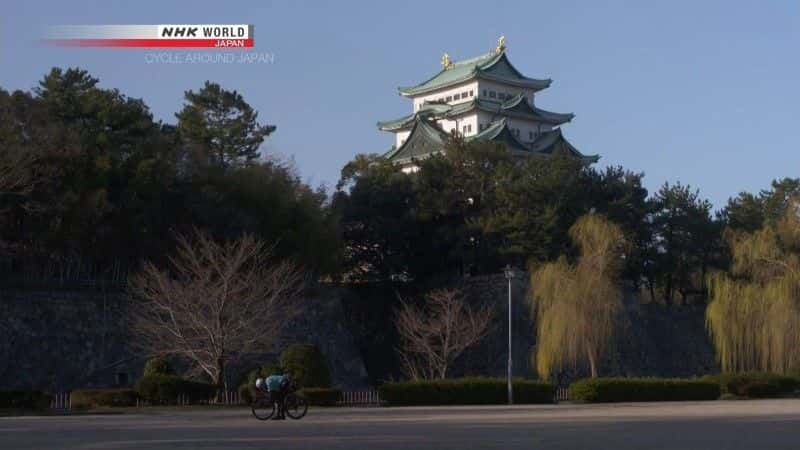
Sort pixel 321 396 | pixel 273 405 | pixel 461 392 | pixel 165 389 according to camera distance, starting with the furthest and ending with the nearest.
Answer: pixel 461 392
pixel 321 396
pixel 165 389
pixel 273 405

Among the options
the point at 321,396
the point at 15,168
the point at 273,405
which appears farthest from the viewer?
the point at 15,168

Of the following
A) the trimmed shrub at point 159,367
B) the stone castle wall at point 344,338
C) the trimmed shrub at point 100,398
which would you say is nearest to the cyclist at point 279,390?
the trimmed shrub at point 100,398

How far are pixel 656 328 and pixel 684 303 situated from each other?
4949 millimetres

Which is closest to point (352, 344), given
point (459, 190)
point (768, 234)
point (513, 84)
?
point (459, 190)

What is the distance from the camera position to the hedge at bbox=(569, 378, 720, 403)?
3034 centimetres

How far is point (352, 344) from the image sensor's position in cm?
4091

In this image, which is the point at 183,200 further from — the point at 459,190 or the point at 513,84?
the point at 513,84

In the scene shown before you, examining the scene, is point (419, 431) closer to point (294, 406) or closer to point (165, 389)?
point (294, 406)

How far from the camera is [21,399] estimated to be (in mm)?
24750

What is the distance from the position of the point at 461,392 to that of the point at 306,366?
4346 mm

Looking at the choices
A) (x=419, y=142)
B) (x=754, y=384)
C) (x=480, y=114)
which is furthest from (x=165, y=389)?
(x=480, y=114)

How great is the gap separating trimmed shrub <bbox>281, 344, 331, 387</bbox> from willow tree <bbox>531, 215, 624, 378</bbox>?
30.5 ft

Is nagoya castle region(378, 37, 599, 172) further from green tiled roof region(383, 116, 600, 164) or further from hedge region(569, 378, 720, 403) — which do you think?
hedge region(569, 378, 720, 403)

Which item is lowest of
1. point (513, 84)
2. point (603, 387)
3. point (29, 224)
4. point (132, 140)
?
point (603, 387)
